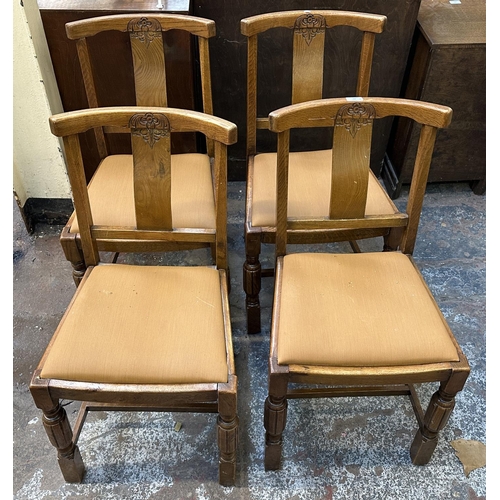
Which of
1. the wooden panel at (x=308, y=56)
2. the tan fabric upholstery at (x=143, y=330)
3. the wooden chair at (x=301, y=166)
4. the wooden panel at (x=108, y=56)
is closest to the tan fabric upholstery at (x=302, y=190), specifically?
the wooden chair at (x=301, y=166)

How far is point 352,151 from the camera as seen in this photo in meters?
1.45

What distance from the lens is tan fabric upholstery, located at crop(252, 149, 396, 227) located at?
5.68ft

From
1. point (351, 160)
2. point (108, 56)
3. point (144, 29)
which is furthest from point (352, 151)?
point (108, 56)

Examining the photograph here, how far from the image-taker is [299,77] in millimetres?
1846

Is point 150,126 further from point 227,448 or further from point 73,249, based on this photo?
point 227,448

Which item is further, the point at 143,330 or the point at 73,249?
the point at 73,249

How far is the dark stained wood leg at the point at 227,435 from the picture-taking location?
1.29 meters

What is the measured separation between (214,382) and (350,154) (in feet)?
2.53

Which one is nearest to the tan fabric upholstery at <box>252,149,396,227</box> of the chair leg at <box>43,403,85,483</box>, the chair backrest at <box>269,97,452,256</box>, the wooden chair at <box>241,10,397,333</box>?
the wooden chair at <box>241,10,397,333</box>

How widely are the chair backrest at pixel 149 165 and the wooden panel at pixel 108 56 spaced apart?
0.76 m

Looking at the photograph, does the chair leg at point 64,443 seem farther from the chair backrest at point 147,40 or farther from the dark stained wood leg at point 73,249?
the chair backrest at point 147,40

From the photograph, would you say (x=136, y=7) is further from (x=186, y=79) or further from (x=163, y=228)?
(x=163, y=228)

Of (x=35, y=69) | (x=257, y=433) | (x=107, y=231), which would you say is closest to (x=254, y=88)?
(x=107, y=231)

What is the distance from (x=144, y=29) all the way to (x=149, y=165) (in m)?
0.65
